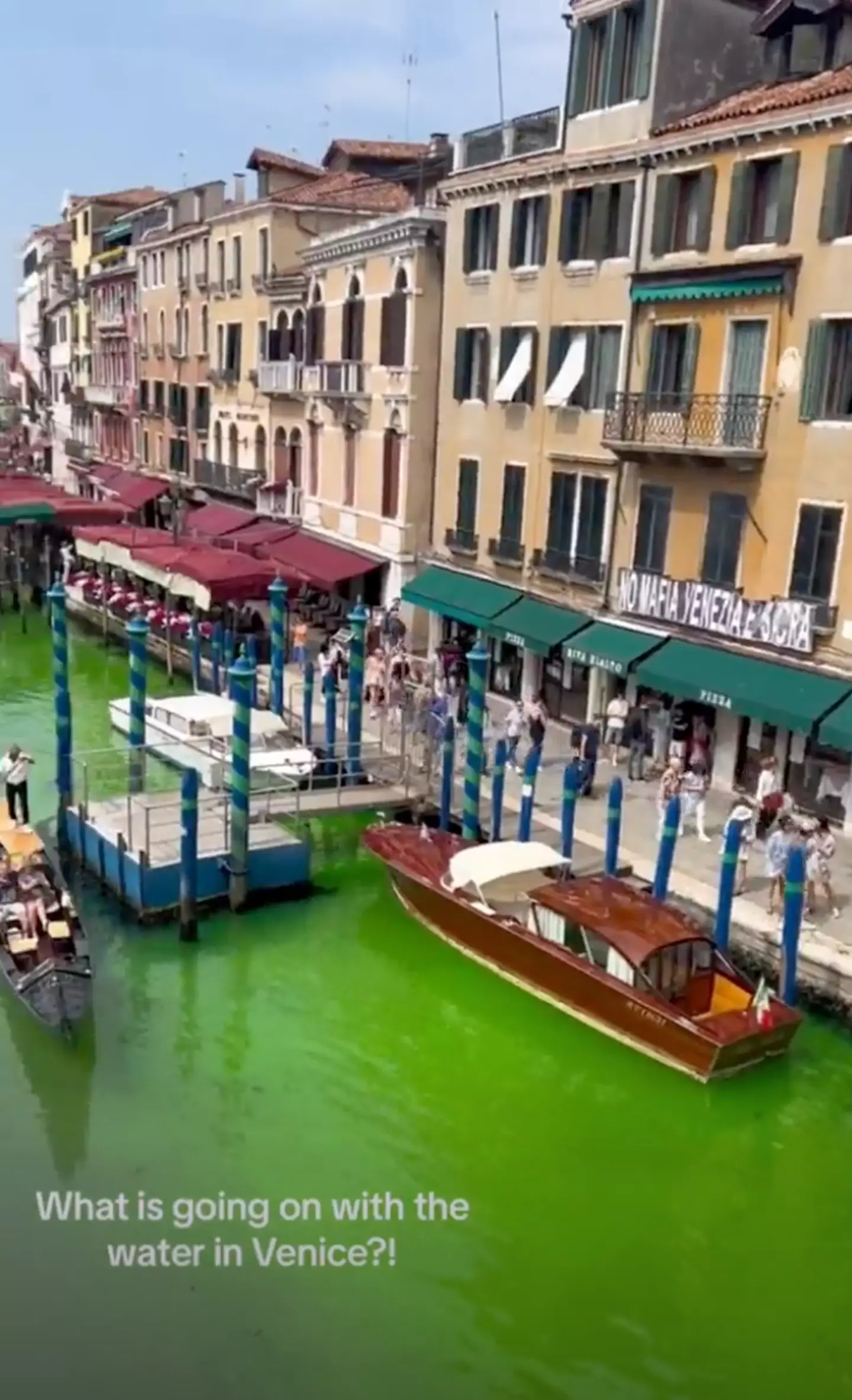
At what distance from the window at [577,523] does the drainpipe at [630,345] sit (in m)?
0.26

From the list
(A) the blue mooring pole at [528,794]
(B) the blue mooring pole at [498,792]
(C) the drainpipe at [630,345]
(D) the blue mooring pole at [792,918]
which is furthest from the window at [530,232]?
(D) the blue mooring pole at [792,918]

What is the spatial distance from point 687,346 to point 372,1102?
14096 millimetres

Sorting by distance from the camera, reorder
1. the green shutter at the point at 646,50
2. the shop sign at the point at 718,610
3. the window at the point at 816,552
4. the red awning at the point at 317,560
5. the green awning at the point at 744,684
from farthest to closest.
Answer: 1. the red awning at the point at 317,560
2. the green shutter at the point at 646,50
3. the shop sign at the point at 718,610
4. the window at the point at 816,552
5. the green awning at the point at 744,684

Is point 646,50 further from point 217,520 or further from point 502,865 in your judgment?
point 217,520

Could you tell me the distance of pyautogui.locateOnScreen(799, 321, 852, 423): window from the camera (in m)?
18.9

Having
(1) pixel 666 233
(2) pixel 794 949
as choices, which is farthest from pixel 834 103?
(2) pixel 794 949

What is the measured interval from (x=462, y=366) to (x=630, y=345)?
19.3ft

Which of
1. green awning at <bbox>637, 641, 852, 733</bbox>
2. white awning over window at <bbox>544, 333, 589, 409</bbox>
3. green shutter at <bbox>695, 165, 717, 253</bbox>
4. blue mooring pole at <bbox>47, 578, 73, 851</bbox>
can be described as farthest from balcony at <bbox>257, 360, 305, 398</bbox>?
green awning at <bbox>637, 641, 852, 733</bbox>

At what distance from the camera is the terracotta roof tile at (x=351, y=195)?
36.8 meters

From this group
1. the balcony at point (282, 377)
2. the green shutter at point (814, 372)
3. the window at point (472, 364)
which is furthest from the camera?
the balcony at point (282, 377)

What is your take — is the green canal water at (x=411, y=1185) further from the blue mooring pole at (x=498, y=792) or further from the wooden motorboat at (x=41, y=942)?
the blue mooring pole at (x=498, y=792)

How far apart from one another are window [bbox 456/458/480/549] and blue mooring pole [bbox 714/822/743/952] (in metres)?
13.3

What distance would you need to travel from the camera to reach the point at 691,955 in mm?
15156

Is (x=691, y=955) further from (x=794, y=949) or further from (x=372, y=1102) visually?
(x=372, y=1102)
